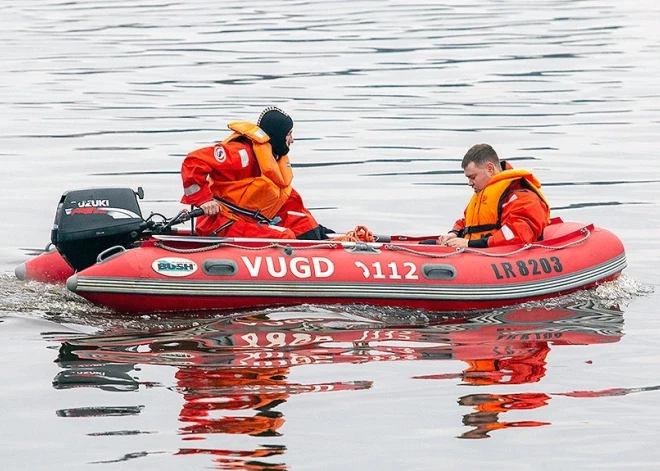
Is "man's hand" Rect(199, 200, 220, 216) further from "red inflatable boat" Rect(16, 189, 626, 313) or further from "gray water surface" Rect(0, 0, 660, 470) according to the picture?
"gray water surface" Rect(0, 0, 660, 470)

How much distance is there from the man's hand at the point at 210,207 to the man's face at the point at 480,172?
1621 mm

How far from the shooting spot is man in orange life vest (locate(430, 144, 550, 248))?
8.59 meters

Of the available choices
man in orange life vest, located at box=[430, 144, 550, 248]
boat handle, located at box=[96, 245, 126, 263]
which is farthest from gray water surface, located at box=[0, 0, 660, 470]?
man in orange life vest, located at box=[430, 144, 550, 248]

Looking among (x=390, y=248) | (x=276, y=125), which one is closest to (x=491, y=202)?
(x=390, y=248)

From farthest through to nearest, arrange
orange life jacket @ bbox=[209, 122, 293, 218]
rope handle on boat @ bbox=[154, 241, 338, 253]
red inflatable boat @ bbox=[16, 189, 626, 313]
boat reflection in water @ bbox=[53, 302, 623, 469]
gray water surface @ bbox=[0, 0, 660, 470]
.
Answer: orange life jacket @ bbox=[209, 122, 293, 218] < rope handle on boat @ bbox=[154, 241, 338, 253] < red inflatable boat @ bbox=[16, 189, 626, 313] < boat reflection in water @ bbox=[53, 302, 623, 469] < gray water surface @ bbox=[0, 0, 660, 470]

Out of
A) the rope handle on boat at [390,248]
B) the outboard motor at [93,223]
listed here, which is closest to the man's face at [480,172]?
the rope handle on boat at [390,248]

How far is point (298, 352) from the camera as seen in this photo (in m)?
7.18

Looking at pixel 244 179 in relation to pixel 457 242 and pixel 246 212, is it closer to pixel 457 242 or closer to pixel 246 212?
pixel 246 212

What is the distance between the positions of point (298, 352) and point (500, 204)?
82.5 inches

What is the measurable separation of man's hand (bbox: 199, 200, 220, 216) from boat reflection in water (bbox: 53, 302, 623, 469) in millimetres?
743

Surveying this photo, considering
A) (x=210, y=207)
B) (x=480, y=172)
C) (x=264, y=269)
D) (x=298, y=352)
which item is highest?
(x=480, y=172)

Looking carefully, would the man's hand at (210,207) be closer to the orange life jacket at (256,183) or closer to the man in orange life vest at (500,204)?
the orange life jacket at (256,183)

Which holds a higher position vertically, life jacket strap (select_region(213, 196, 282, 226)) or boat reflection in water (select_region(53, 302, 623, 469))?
life jacket strap (select_region(213, 196, 282, 226))

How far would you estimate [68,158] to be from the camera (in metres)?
14.6
